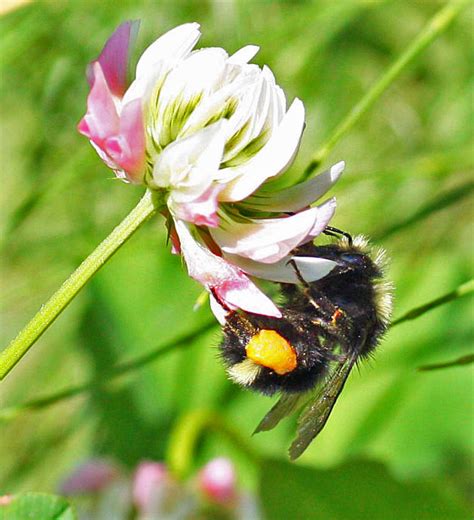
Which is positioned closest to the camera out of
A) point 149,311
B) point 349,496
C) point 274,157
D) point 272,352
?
point 274,157

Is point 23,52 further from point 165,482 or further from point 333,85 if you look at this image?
point 165,482

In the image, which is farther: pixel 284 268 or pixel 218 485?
pixel 218 485

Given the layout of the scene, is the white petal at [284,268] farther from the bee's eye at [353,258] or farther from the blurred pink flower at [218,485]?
the blurred pink flower at [218,485]

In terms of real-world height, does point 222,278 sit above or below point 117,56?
below

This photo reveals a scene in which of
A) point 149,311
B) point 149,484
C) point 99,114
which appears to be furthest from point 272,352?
point 149,311

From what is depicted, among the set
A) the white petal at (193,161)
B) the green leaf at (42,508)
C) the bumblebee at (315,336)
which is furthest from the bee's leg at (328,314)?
the green leaf at (42,508)

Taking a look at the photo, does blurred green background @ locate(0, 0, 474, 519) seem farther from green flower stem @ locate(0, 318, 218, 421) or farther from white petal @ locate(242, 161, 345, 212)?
white petal @ locate(242, 161, 345, 212)

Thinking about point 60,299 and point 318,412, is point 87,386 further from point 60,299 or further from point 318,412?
point 60,299
